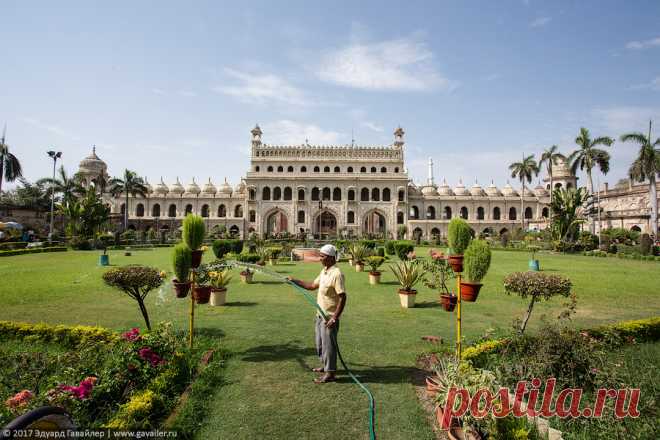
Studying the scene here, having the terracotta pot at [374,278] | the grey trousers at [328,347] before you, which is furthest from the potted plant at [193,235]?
the terracotta pot at [374,278]

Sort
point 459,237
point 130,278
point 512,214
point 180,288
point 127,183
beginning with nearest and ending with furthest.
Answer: point 459,237 < point 130,278 < point 180,288 < point 127,183 < point 512,214

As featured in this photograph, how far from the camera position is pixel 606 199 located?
45.3m

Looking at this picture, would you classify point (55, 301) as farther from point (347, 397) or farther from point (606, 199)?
point (606, 199)

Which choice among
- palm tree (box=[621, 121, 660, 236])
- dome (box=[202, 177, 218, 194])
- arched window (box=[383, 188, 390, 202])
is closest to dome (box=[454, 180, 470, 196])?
arched window (box=[383, 188, 390, 202])

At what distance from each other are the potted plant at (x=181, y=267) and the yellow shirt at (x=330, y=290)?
2.50 metres

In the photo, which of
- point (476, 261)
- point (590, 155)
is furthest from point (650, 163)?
point (476, 261)

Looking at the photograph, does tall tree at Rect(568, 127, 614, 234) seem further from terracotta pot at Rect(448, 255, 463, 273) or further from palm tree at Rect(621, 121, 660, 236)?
terracotta pot at Rect(448, 255, 463, 273)

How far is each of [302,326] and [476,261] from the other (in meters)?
4.13

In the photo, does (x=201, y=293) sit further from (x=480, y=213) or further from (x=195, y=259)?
(x=480, y=213)

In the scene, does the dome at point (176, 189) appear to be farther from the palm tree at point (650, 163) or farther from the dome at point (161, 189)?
the palm tree at point (650, 163)

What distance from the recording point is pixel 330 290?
487 centimetres

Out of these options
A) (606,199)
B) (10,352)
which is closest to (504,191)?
(606,199)

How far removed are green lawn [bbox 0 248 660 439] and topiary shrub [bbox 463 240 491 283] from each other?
171 cm

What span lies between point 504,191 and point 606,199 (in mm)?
13779
